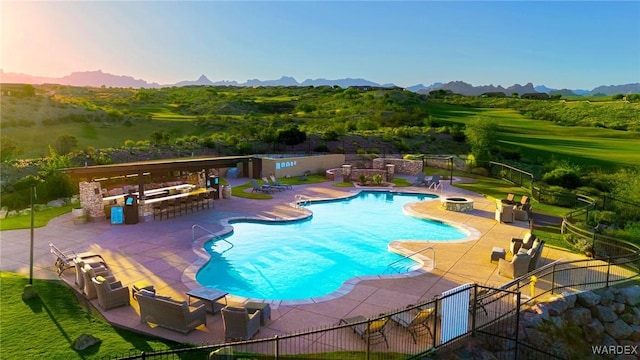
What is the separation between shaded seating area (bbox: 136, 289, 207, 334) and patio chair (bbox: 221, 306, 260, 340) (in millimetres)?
743

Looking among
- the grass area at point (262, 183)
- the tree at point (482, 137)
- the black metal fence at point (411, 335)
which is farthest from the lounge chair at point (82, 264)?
the tree at point (482, 137)

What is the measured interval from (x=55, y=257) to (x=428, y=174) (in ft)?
79.0

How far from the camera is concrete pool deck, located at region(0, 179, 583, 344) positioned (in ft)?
29.0

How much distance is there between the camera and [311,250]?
1476 cm

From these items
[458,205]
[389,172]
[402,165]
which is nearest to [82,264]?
[458,205]

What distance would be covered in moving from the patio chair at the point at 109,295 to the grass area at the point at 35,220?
8864 mm

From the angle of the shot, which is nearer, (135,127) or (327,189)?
(327,189)

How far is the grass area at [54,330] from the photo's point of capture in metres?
7.30

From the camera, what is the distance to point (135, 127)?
190 feet

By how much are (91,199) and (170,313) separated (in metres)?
10.7

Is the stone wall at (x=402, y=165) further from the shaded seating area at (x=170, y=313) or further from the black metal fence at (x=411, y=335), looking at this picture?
the shaded seating area at (x=170, y=313)

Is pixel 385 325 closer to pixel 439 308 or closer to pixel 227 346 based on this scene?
pixel 439 308

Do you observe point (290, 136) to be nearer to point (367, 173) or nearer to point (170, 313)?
point (367, 173)

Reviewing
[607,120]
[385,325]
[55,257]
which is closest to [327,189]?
[55,257]
